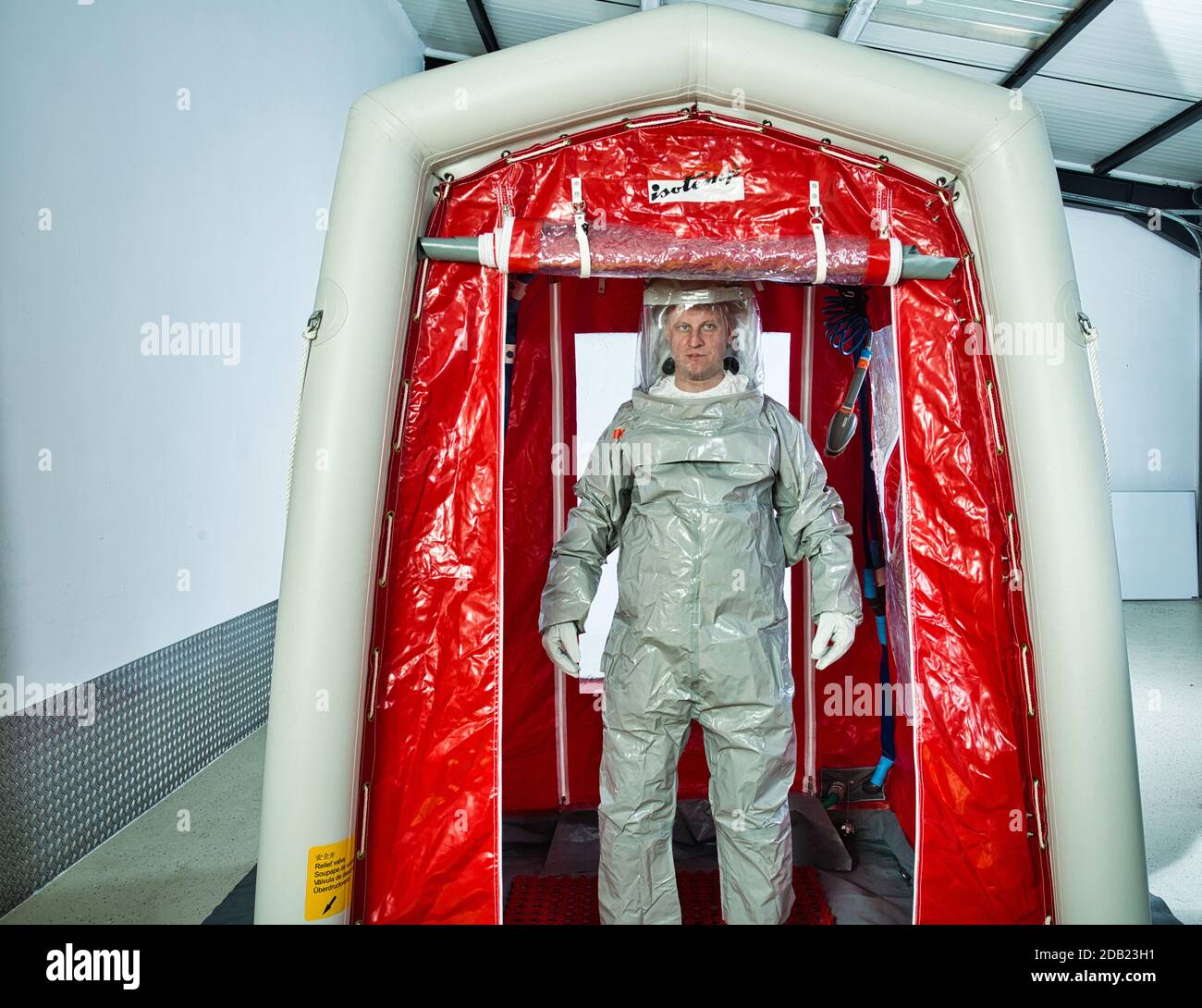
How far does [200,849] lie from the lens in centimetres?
230

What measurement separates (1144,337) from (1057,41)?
303 centimetres

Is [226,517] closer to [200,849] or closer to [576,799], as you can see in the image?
[200,849]

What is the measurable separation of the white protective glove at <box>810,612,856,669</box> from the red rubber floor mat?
0.70 metres

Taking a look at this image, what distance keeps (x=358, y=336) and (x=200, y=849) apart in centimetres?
164

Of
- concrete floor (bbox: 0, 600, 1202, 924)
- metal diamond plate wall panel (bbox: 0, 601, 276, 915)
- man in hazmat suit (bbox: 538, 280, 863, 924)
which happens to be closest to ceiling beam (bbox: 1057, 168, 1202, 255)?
concrete floor (bbox: 0, 600, 1202, 924)

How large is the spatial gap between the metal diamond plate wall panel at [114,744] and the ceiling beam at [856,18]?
3.59m

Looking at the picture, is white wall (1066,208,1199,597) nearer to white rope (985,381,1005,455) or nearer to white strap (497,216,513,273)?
white rope (985,381,1005,455)

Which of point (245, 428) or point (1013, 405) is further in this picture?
point (245, 428)

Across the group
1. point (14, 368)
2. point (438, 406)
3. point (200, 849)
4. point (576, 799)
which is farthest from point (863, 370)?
point (200, 849)

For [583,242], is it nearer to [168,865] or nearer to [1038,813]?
[1038,813]

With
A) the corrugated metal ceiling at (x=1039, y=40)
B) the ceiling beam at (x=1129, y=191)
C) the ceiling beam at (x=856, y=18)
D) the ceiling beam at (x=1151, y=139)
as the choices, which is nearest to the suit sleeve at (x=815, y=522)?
the ceiling beam at (x=856, y=18)

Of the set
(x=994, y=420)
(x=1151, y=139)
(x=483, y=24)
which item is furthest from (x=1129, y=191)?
(x=994, y=420)

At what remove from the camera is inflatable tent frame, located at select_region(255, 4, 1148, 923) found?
1518 millimetres
